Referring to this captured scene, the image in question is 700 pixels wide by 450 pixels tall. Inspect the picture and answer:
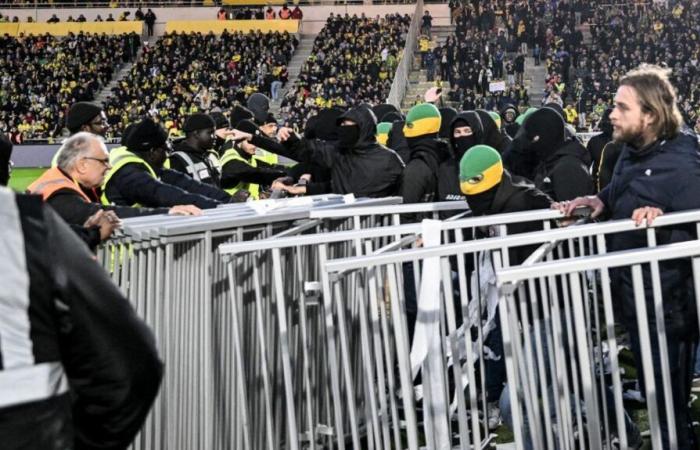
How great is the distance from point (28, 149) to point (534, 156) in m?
29.5

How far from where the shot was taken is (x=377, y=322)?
404 cm

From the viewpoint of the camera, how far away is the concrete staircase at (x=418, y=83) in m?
36.4

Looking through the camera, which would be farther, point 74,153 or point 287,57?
point 287,57

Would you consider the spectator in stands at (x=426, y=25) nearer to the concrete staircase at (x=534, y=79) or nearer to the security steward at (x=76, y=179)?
the concrete staircase at (x=534, y=79)

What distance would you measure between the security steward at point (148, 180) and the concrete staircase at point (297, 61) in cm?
3267

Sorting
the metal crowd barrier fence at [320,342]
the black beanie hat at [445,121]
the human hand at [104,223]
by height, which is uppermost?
the black beanie hat at [445,121]

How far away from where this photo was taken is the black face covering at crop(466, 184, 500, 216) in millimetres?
5762

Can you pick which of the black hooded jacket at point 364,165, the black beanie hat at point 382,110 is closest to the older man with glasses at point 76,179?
the black hooded jacket at point 364,165

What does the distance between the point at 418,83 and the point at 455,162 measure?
31107 mm

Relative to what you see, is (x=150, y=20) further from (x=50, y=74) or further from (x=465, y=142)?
(x=465, y=142)

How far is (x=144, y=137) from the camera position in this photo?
7043 millimetres

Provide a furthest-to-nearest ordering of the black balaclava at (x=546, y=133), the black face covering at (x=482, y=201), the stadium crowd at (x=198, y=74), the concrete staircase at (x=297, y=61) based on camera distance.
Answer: the concrete staircase at (x=297, y=61) < the stadium crowd at (x=198, y=74) < the black balaclava at (x=546, y=133) < the black face covering at (x=482, y=201)

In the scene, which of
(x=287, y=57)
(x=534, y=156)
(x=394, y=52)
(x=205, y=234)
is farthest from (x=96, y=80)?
(x=205, y=234)

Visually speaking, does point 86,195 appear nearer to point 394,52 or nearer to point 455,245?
point 455,245
